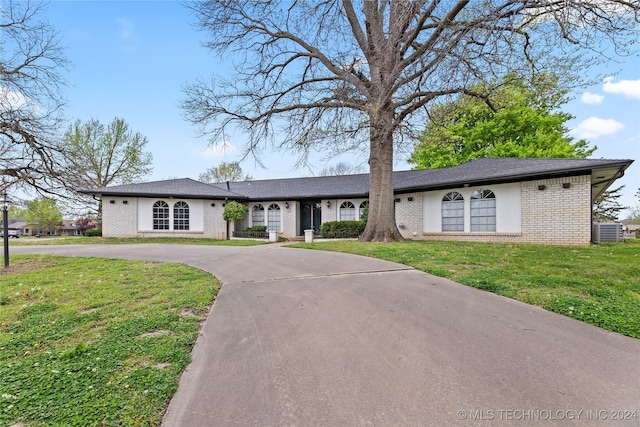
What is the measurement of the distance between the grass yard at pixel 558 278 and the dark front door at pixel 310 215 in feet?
35.4

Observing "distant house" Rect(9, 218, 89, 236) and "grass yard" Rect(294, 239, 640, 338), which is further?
"distant house" Rect(9, 218, 89, 236)

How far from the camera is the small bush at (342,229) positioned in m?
15.6

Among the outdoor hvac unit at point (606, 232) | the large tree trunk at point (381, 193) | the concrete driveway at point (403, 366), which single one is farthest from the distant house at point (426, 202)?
the concrete driveway at point (403, 366)

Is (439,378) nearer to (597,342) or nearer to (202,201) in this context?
(597,342)

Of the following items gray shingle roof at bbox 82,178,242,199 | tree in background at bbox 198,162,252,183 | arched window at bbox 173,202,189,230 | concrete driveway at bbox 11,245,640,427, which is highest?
tree in background at bbox 198,162,252,183

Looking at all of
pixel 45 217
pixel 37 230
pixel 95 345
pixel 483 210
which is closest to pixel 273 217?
pixel 483 210

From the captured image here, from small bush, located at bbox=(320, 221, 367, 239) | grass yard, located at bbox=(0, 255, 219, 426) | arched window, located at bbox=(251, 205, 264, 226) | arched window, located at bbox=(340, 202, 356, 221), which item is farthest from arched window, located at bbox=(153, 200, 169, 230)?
grass yard, located at bbox=(0, 255, 219, 426)

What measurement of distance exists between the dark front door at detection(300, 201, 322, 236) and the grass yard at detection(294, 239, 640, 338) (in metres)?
10.8

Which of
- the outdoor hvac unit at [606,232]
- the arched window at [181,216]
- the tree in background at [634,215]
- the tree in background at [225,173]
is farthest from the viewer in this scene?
the tree in background at [225,173]

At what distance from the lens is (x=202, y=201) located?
701 inches

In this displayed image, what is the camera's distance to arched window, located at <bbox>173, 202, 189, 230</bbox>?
1769 cm

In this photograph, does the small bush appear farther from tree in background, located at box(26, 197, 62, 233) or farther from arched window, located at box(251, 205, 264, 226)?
tree in background, located at box(26, 197, 62, 233)

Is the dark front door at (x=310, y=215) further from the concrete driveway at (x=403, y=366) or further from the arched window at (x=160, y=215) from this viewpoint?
the concrete driveway at (x=403, y=366)

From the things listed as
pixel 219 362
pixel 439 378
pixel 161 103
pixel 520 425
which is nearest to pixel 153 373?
pixel 219 362
